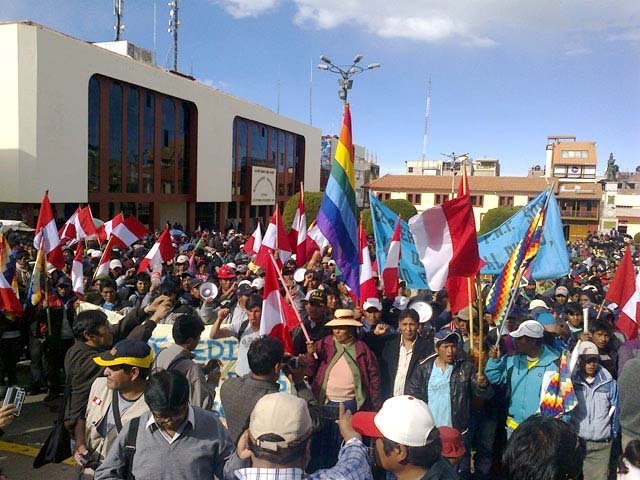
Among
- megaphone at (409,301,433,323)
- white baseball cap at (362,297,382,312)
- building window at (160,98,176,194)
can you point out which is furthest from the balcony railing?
white baseball cap at (362,297,382,312)

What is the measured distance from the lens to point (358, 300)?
18.1 ft

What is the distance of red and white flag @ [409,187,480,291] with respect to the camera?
13.5 ft

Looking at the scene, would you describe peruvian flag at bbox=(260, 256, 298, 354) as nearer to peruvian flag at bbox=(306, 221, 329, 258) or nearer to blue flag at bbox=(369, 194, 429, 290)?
blue flag at bbox=(369, 194, 429, 290)

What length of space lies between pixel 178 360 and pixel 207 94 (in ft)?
97.3

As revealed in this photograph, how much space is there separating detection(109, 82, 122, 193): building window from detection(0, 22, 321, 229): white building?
5 cm

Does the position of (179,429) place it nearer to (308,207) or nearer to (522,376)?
(522,376)

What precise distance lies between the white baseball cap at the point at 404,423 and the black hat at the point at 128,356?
1.39 meters

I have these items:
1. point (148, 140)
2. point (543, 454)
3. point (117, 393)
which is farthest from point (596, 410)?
point (148, 140)

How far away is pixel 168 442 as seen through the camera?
8.18 ft

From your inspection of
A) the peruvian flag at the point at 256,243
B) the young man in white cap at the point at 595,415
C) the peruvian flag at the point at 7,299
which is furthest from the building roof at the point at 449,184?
the young man in white cap at the point at 595,415

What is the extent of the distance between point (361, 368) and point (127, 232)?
6017 millimetres

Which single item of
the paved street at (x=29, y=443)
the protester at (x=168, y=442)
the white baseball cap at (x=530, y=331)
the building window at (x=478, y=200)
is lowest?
the paved street at (x=29, y=443)

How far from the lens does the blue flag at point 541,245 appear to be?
21.5ft

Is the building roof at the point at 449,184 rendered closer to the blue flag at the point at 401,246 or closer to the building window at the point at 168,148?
the building window at the point at 168,148
